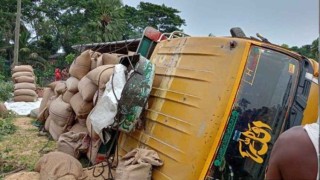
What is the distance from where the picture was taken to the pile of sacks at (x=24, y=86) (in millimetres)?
11109

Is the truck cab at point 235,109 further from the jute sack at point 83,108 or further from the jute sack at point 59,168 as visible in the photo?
the jute sack at point 83,108

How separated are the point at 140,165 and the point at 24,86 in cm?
969

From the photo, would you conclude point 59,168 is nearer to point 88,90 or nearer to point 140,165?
point 140,165

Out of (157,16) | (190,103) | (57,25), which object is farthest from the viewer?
(157,16)

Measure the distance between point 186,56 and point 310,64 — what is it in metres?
0.95

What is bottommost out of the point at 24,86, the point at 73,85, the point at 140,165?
the point at 24,86

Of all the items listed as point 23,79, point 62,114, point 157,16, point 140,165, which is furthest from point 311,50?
point 157,16

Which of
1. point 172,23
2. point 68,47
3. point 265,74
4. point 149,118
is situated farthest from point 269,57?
point 172,23

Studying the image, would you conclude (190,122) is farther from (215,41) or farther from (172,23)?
(172,23)

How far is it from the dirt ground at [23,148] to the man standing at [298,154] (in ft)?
10.2

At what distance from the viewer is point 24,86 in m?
11.3

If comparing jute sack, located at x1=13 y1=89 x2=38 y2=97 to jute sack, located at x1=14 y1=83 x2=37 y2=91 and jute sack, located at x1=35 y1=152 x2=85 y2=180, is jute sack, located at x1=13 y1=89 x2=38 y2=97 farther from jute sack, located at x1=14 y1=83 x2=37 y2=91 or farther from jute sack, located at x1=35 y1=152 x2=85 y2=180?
jute sack, located at x1=35 y1=152 x2=85 y2=180

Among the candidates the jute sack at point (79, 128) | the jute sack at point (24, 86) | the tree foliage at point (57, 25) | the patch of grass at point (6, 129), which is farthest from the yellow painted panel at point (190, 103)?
the tree foliage at point (57, 25)

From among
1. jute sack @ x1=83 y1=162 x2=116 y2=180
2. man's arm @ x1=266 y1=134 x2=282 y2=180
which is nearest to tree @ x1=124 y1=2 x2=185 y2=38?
jute sack @ x1=83 y1=162 x2=116 y2=180
